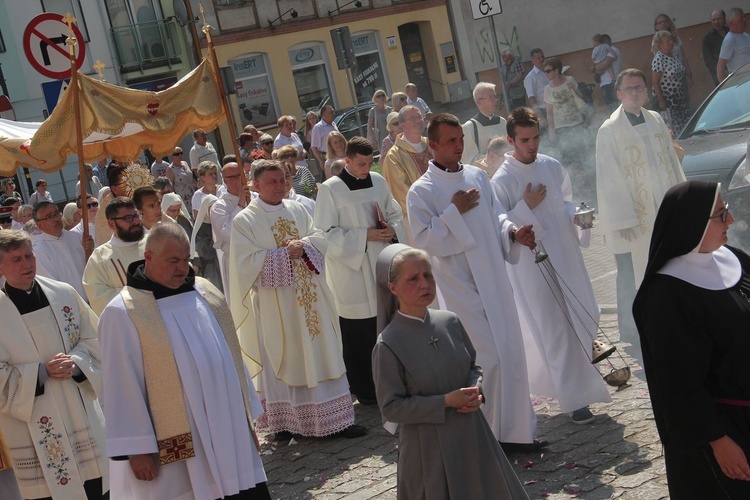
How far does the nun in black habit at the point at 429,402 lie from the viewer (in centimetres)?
453

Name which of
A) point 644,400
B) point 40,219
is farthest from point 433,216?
point 40,219

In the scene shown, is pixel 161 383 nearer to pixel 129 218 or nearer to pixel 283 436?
pixel 129 218

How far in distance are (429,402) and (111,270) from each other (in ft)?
11.5

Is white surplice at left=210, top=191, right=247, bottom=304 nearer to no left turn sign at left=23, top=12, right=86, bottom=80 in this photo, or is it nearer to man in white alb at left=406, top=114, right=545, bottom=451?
no left turn sign at left=23, top=12, right=86, bottom=80

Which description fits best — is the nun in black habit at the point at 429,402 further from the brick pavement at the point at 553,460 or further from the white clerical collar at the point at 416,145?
the white clerical collar at the point at 416,145

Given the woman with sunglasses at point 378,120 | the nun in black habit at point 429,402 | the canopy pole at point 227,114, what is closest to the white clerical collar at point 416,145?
the canopy pole at point 227,114

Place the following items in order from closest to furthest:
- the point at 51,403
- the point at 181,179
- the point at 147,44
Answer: the point at 51,403, the point at 181,179, the point at 147,44

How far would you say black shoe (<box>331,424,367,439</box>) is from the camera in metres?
7.91

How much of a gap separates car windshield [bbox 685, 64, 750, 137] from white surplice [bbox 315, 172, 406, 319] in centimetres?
371

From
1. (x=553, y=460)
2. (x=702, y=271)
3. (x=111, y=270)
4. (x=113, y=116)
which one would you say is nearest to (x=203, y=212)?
(x=113, y=116)

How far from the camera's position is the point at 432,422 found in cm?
452

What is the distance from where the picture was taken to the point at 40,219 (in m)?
9.39

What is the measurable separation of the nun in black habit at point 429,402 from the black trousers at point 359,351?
13.7 feet

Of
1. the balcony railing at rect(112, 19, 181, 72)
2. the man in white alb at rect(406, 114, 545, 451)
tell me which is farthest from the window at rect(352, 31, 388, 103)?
the man in white alb at rect(406, 114, 545, 451)
